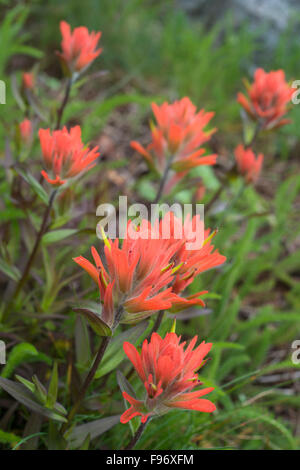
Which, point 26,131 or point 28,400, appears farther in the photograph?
point 26,131

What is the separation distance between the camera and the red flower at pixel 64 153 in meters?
0.90

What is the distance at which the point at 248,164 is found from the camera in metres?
1.39

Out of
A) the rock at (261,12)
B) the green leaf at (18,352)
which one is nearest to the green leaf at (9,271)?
the green leaf at (18,352)

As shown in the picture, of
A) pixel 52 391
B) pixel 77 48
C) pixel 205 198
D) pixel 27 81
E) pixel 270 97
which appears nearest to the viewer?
pixel 52 391

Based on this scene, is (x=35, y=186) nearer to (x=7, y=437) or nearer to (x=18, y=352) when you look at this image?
(x=18, y=352)

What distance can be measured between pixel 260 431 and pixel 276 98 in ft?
3.35

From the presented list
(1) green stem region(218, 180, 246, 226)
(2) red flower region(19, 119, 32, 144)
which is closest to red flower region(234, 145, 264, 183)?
(1) green stem region(218, 180, 246, 226)

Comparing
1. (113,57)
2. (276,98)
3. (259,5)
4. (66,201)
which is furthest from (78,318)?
(259,5)

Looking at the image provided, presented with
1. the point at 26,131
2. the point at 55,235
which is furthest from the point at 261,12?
the point at 55,235

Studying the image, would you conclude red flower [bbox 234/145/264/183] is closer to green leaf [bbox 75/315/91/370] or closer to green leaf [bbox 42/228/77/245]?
green leaf [bbox 42/228/77/245]

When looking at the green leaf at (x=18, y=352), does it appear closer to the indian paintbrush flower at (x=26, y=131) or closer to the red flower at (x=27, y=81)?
the indian paintbrush flower at (x=26, y=131)

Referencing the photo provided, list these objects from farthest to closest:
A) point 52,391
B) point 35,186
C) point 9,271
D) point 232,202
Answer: point 232,202 → point 9,271 → point 35,186 → point 52,391

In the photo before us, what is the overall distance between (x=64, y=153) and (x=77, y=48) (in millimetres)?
434

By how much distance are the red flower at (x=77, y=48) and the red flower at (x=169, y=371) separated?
2.62ft
